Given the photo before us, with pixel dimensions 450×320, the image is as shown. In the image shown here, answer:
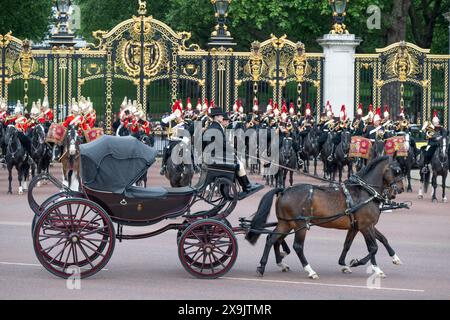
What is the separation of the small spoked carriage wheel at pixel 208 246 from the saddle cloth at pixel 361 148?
468 inches

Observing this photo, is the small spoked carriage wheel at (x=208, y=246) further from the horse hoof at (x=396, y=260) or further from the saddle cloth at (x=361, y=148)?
the saddle cloth at (x=361, y=148)

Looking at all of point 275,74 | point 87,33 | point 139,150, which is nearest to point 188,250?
point 139,150

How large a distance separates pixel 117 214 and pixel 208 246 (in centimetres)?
113

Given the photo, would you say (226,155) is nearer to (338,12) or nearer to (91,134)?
(91,134)

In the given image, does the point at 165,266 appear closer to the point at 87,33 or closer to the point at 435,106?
the point at 435,106

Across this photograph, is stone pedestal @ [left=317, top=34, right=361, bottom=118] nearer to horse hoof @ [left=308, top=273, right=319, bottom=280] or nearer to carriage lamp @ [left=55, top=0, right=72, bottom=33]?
carriage lamp @ [left=55, top=0, right=72, bottom=33]

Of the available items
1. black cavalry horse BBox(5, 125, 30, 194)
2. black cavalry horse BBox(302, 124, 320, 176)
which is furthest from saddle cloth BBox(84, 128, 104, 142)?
black cavalry horse BBox(302, 124, 320, 176)

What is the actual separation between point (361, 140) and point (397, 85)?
10.9 metres

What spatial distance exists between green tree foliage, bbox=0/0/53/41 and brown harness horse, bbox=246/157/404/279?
33.4 m

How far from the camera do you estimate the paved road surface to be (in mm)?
13188

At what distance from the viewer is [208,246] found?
14.1 m

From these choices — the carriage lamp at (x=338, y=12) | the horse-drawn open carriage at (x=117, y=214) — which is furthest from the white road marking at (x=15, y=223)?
the carriage lamp at (x=338, y=12)

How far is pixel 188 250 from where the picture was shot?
1568 cm

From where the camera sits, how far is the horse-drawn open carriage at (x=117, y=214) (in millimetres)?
13984
